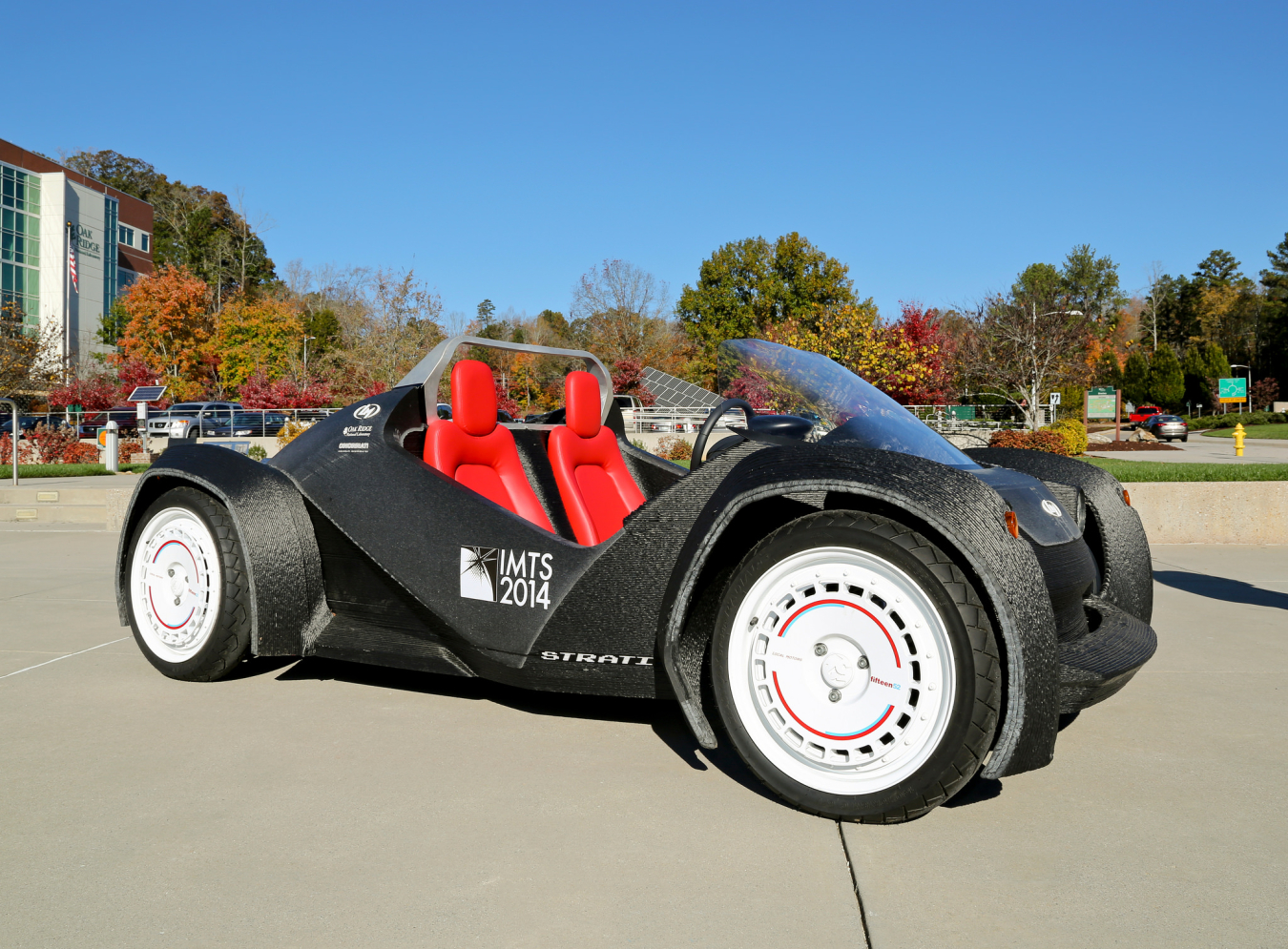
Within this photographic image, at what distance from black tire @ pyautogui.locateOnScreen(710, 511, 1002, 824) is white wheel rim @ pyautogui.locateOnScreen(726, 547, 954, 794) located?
0.02m

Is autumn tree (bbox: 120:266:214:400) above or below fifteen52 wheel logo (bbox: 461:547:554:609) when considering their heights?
above

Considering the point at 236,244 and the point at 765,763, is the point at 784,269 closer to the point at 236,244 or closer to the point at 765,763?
the point at 236,244

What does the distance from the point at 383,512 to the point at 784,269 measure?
5515 centimetres

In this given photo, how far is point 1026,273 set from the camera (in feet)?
278

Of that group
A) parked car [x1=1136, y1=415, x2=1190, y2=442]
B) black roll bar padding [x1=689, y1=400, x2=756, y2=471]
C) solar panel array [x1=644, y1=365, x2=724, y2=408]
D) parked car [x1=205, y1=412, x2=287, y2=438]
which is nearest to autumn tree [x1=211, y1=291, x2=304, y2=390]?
parked car [x1=205, y1=412, x2=287, y2=438]

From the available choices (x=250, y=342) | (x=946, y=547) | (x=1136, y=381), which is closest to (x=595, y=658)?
(x=946, y=547)

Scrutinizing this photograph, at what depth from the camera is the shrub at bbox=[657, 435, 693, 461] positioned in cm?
1997

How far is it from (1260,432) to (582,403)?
1887 inches

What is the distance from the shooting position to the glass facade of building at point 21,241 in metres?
50.7

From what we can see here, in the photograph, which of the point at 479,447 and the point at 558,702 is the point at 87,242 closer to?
the point at 479,447

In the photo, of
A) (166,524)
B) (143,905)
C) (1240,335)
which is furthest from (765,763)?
(1240,335)

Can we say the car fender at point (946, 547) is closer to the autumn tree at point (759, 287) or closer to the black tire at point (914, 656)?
the black tire at point (914, 656)

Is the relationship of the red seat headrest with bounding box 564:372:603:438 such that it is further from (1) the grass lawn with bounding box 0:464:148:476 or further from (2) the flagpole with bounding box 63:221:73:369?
(2) the flagpole with bounding box 63:221:73:369

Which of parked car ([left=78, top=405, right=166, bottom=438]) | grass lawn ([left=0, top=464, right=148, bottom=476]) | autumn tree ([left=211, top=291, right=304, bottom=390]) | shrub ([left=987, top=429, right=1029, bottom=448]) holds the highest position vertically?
autumn tree ([left=211, top=291, right=304, bottom=390])
